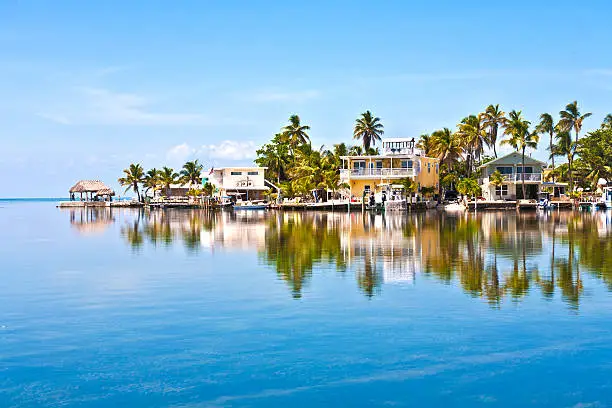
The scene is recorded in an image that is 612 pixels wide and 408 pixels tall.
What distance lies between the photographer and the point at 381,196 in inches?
3494

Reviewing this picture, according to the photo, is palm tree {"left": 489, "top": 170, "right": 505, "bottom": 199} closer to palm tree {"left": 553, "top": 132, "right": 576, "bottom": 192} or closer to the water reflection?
palm tree {"left": 553, "top": 132, "right": 576, "bottom": 192}

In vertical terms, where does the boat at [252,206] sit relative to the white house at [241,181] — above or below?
below

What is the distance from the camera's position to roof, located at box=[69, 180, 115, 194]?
5212 inches

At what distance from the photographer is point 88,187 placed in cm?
13275

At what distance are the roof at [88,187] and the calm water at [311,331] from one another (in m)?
105

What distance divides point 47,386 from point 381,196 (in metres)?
78.2

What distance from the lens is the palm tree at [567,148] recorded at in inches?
3949

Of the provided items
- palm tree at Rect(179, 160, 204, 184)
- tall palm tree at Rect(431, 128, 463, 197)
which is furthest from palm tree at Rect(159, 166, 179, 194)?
tall palm tree at Rect(431, 128, 463, 197)

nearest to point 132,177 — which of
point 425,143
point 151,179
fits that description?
point 151,179

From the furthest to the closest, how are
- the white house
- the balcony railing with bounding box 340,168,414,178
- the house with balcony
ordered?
the white house → the house with balcony → the balcony railing with bounding box 340,168,414,178

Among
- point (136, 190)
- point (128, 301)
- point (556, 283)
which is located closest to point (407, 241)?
point (556, 283)

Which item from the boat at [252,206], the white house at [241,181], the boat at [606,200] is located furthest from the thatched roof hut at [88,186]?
the boat at [606,200]

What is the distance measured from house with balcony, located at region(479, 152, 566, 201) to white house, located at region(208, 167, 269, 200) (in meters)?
39.1

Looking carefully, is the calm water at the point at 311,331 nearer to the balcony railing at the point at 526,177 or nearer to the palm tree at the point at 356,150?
the balcony railing at the point at 526,177
